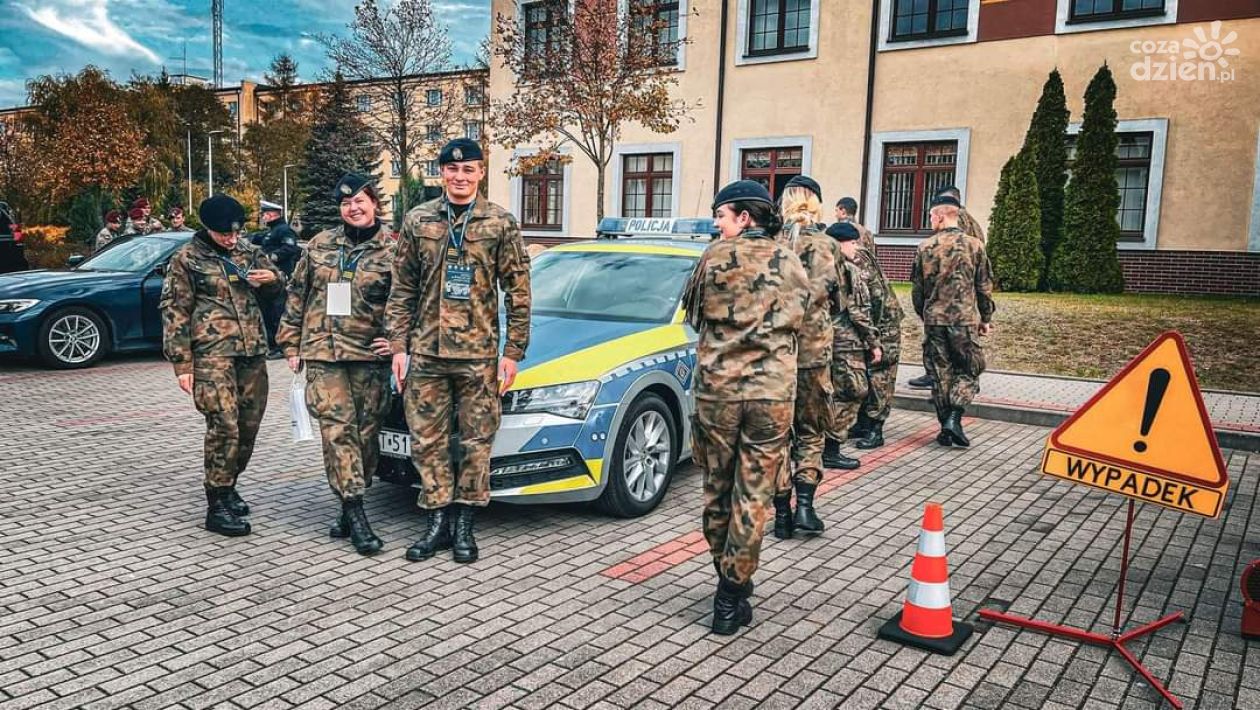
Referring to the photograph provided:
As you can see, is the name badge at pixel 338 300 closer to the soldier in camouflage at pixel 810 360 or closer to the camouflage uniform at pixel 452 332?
the camouflage uniform at pixel 452 332

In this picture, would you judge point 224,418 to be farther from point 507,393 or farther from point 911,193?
point 911,193

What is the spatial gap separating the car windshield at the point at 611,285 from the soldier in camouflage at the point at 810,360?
1.03 meters

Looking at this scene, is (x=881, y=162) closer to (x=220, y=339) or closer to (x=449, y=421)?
(x=449, y=421)

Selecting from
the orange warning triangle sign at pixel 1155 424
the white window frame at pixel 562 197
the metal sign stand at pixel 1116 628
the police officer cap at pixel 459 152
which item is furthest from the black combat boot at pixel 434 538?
the white window frame at pixel 562 197

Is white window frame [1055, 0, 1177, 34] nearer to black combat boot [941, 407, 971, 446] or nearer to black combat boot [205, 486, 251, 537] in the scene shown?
black combat boot [941, 407, 971, 446]

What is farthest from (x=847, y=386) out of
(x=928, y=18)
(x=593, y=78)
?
(x=928, y=18)

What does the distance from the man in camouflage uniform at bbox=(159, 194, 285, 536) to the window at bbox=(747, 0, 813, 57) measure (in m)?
19.4

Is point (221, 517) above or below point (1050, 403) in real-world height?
below

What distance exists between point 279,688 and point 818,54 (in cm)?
2118

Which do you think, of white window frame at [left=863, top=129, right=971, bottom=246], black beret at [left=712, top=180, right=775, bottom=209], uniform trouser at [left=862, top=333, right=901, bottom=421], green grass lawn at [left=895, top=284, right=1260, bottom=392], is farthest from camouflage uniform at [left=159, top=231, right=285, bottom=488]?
white window frame at [left=863, top=129, right=971, bottom=246]

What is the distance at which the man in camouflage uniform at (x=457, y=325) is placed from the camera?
16.0 feet

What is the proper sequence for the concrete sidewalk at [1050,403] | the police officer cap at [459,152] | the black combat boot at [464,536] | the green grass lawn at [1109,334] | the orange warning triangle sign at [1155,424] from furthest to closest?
the green grass lawn at [1109,334]
the concrete sidewalk at [1050,403]
the black combat boot at [464,536]
the police officer cap at [459,152]
the orange warning triangle sign at [1155,424]

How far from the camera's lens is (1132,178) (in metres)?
19.5

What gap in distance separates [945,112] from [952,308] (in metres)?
14.5
